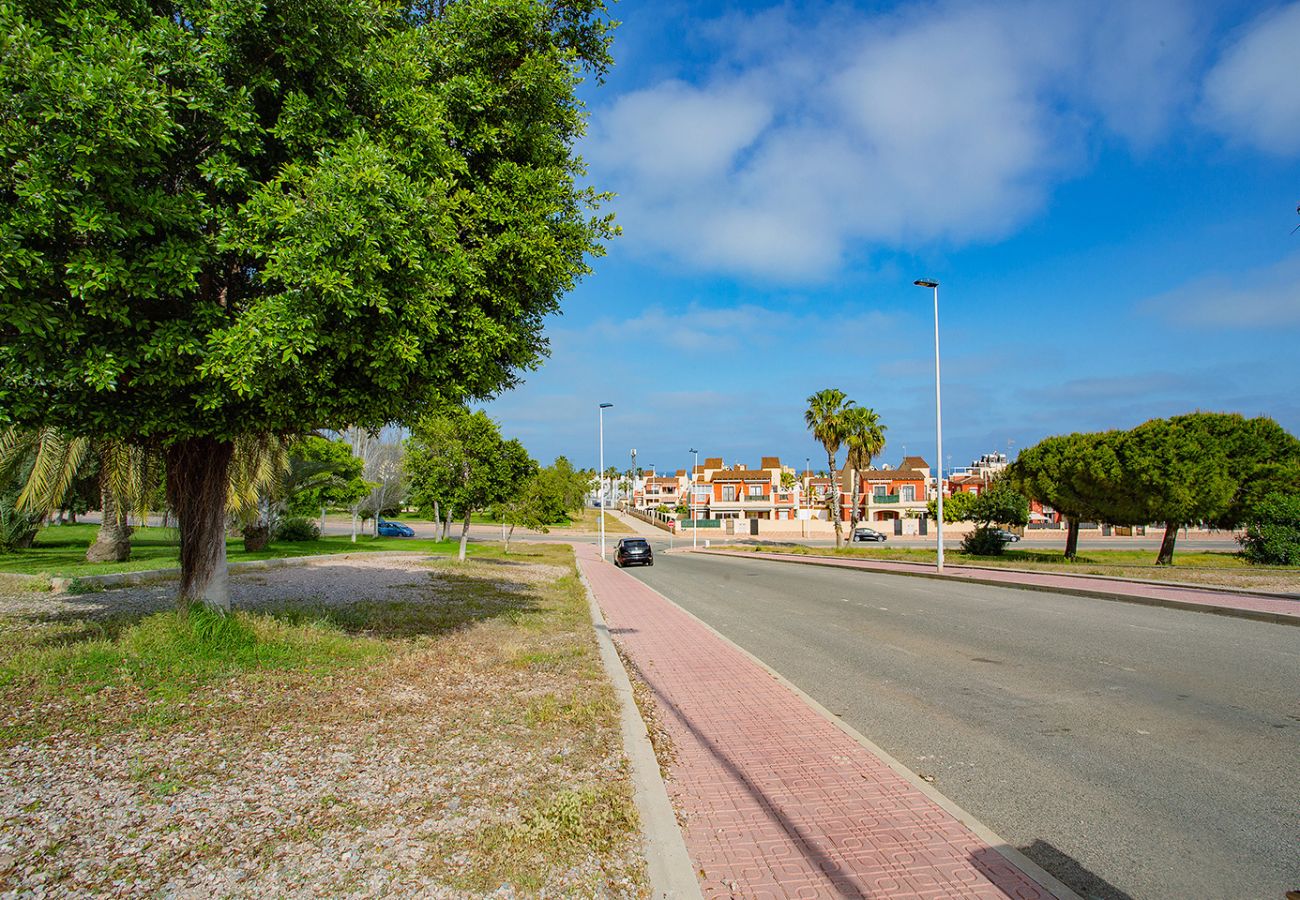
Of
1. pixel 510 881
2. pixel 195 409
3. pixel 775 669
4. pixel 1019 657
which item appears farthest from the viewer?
pixel 1019 657

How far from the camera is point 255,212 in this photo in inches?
225

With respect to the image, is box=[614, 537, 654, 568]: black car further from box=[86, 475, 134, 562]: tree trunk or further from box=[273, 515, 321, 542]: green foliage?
box=[86, 475, 134, 562]: tree trunk

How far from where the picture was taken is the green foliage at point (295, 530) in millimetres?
32281

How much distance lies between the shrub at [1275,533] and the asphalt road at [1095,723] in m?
14.6

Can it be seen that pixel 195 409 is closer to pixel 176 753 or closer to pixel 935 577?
pixel 176 753

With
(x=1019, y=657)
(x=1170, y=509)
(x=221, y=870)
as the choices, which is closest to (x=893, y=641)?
(x=1019, y=657)

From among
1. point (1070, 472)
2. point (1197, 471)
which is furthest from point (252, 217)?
point (1070, 472)

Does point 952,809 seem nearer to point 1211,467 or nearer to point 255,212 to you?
point 255,212

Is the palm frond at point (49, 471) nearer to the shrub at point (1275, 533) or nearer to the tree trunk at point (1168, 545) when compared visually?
the shrub at point (1275, 533)

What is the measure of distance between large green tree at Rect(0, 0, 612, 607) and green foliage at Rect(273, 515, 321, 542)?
27.2 metres

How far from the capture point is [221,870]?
10.7ft

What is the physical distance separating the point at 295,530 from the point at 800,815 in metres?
33.7

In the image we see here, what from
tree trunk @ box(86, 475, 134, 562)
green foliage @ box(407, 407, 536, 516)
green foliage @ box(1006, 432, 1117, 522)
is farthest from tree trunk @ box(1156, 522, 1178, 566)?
tree trunk @ box(86, 475, 134, 562)

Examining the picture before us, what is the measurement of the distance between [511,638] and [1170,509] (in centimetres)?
2836
